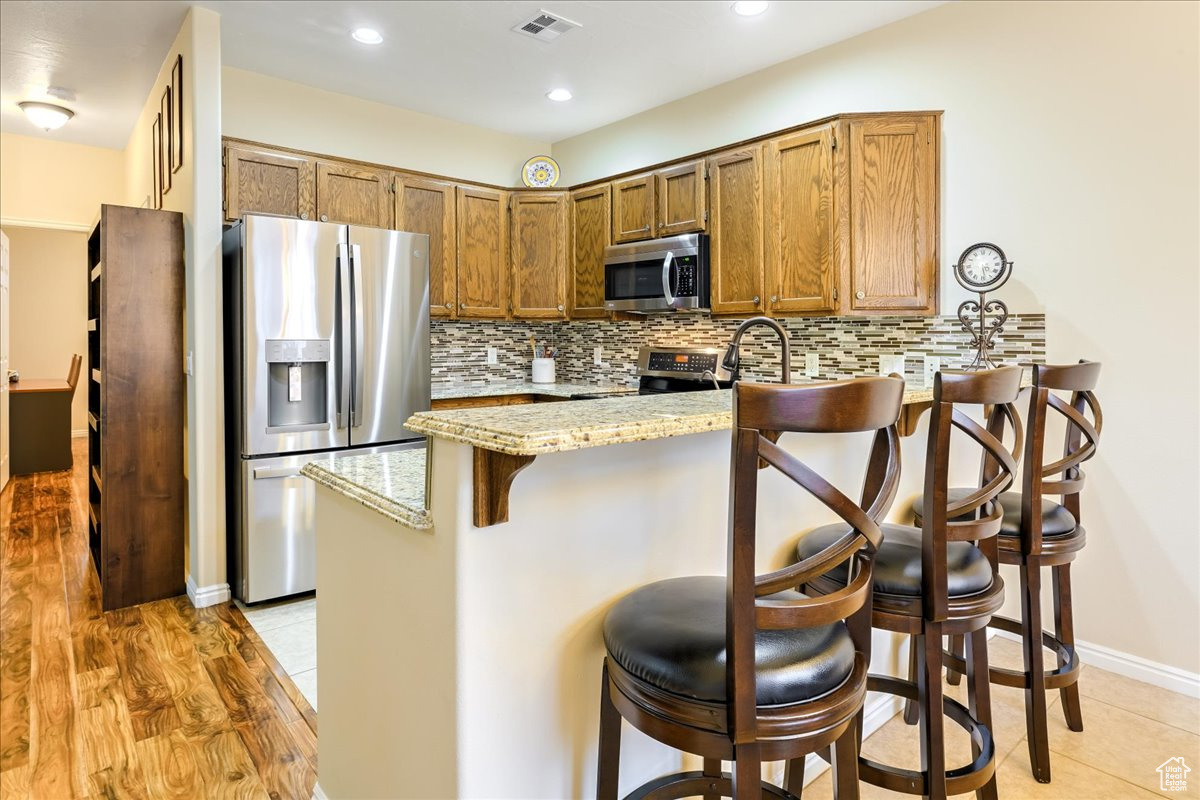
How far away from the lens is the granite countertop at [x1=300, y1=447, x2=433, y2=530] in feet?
4.11

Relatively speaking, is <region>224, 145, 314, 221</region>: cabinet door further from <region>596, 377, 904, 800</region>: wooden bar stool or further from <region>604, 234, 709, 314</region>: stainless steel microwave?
<region>596, 377, 904, 800</region>: wooden bar stool

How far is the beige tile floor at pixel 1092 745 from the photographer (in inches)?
73.2

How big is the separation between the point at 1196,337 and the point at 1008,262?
683mm

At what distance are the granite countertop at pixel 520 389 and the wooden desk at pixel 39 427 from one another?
4253 mm

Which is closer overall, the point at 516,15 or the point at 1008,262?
the point at 1008,262

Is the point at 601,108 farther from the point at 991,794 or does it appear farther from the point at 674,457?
the point at 991,794

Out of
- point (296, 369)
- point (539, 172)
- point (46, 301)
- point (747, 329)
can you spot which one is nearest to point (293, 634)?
point (296, 369)

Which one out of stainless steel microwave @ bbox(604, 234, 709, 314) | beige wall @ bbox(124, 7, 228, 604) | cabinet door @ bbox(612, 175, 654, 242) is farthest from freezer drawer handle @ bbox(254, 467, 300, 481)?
cabinet door @ bbox(612, 175, 654, 242)

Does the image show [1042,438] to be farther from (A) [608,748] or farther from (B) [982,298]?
(A) [608,748]

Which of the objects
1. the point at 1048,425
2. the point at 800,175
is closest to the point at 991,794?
the point at 1048,425

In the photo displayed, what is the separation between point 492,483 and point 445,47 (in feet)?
10.3

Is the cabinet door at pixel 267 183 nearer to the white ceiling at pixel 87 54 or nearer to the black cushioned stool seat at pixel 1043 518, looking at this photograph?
the white ceiling at pixel 87 54

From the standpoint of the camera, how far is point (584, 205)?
452 centimetres

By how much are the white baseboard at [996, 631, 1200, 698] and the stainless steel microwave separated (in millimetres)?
2351
